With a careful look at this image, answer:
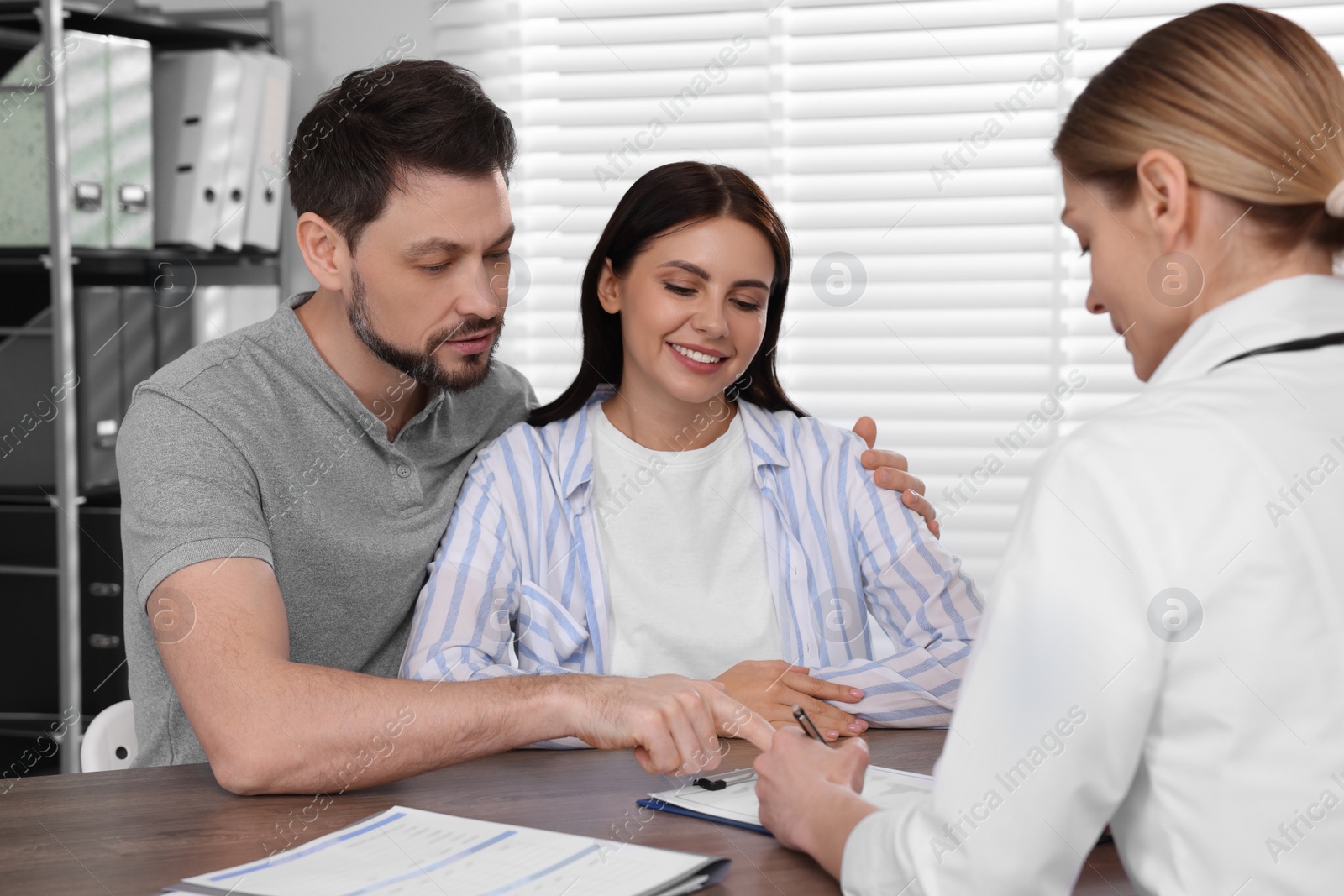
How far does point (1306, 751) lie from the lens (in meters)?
0.75

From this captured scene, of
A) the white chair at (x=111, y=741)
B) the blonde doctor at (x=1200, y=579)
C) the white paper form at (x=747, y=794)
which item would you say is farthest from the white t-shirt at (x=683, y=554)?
the blonde doctor at (x=1200, y=579)

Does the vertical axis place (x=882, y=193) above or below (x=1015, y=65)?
below

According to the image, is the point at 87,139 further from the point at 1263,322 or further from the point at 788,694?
the point at 1263,322

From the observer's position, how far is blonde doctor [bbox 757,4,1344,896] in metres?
0.75

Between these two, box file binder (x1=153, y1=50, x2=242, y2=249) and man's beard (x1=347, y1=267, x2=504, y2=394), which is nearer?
man's beard (x1=347, y1=267, x2=504, y2=394)

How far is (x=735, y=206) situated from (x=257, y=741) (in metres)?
1.07

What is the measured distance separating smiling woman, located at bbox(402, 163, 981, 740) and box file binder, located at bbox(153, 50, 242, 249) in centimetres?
147

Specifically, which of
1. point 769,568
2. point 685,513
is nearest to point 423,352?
point 685,513

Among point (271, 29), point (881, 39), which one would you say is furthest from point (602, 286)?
point (271, 29)

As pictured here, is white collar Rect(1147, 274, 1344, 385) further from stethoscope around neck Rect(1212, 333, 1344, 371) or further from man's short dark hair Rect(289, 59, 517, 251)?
man's short dark hair Rect(289, 59, 517, 251)

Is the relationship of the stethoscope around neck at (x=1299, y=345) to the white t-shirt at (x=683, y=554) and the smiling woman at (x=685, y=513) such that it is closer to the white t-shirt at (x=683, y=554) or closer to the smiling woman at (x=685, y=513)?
the smiling woman at (x=685, y=513)

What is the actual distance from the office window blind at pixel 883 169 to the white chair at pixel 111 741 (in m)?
1.81

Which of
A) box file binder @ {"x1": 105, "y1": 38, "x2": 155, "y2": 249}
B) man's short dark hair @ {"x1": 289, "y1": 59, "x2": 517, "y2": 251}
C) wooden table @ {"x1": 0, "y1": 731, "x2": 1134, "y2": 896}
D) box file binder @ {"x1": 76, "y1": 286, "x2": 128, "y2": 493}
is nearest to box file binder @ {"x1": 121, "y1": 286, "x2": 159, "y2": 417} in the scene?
box file binder @ {"x1": 76, "y1": 286, "x2": 128, "y2": 493}

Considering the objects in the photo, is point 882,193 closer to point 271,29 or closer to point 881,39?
point 881,39
